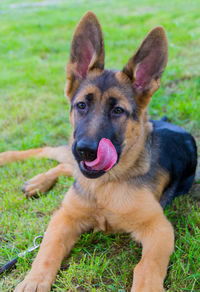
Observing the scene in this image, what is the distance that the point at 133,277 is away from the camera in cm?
264

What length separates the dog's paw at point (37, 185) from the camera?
4160mm

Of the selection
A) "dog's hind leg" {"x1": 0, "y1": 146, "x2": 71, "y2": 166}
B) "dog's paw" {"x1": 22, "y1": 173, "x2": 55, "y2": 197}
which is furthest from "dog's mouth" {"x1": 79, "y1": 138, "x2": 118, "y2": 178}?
"dog's hind leg" {"x1": 0, "y1": 146, "x2": 71, "y2": 166}

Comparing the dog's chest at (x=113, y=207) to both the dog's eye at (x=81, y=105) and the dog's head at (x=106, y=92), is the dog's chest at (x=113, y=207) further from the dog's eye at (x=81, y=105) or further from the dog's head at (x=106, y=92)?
the dog's eye at (x=81, y=105)

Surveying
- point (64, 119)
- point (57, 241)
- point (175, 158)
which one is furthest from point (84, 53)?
point (64, 119)

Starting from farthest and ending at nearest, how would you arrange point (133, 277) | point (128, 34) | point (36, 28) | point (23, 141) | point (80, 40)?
point (36, 28) < point (128, 34) < point (23, 141) < point (80, 40) < point (133, 277)

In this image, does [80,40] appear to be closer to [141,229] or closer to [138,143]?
[138,143]

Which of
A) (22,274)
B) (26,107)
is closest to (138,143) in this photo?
(22,274)

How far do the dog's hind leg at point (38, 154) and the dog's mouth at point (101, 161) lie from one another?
6.55ft

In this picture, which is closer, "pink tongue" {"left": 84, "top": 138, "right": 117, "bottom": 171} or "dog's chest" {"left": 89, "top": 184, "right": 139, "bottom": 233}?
"pink tongue" {"left": 84, "top": 138, "right": 117, "bottom": 171}

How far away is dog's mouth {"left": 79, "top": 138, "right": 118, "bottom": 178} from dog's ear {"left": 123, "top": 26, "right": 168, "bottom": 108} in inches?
29.0

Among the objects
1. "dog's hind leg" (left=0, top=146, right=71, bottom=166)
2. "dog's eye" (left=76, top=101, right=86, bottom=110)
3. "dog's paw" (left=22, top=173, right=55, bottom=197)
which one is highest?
"dog's eye" (left=76, top=101, right=86, bottom=110)

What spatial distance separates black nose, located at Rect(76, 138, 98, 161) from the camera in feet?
8.90

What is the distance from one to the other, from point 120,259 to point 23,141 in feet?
10.6

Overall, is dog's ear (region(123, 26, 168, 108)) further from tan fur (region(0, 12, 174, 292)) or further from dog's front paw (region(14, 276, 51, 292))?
dog's front paw (region(14, 276, 51, 292))
